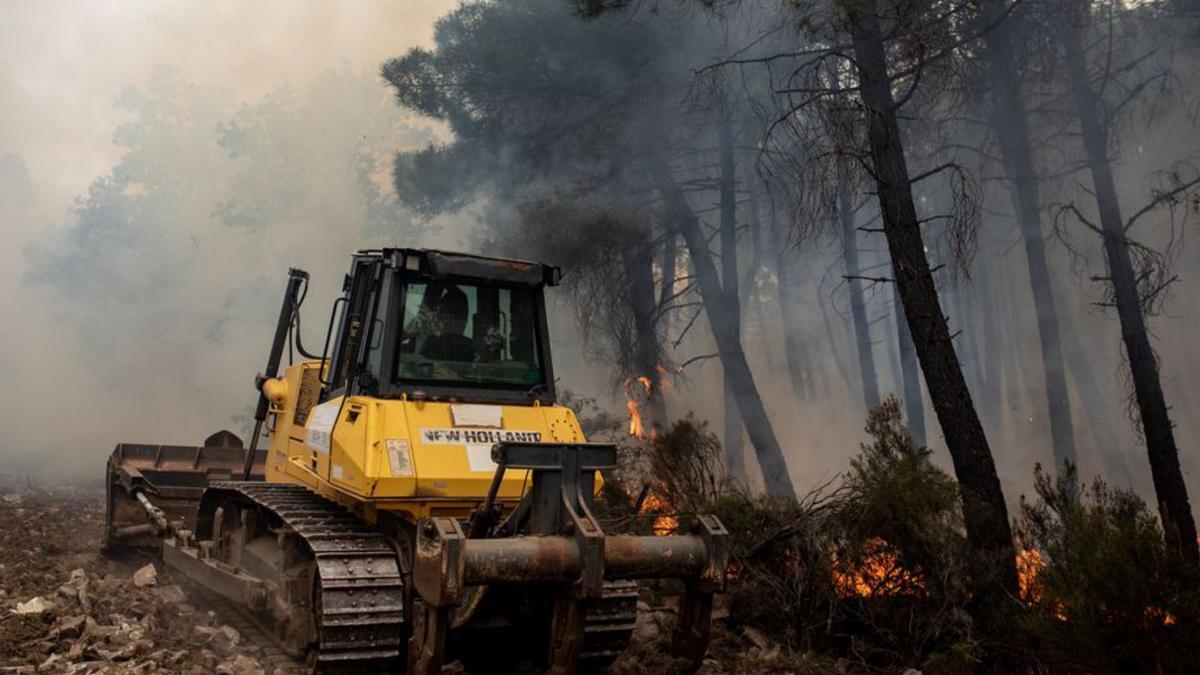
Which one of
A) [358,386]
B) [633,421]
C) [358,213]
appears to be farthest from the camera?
[358,213]

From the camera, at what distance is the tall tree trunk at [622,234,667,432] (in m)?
16.7

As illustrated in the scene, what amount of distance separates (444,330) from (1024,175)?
1193 cm

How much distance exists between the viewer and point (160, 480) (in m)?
10.8

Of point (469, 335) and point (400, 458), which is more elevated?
point (469, 335)

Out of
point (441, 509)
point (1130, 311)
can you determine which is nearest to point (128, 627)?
point (441, 509)

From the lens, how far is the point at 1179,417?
87.5ft

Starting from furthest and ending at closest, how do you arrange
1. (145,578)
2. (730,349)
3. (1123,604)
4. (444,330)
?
(730,349) < (145,578) < (444,330) < (1123,604)

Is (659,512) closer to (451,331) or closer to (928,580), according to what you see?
(928,580)

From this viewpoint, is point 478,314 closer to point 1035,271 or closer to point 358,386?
point 358,386

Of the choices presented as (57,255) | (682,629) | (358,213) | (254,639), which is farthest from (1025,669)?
(57,255)

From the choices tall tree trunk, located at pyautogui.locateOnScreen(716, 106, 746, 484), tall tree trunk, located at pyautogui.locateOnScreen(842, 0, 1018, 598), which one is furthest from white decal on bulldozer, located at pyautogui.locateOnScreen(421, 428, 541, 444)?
tall tree trunk, located at pyautogui.locateOnScreen(716, 106, 746, 484)

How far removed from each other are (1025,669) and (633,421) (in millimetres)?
10446

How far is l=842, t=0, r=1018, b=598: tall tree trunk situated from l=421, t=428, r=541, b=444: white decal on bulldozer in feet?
12.2

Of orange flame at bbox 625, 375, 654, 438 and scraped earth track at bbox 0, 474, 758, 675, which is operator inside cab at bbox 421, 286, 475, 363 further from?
orange flame at bbox 625, 375, 654, 438
